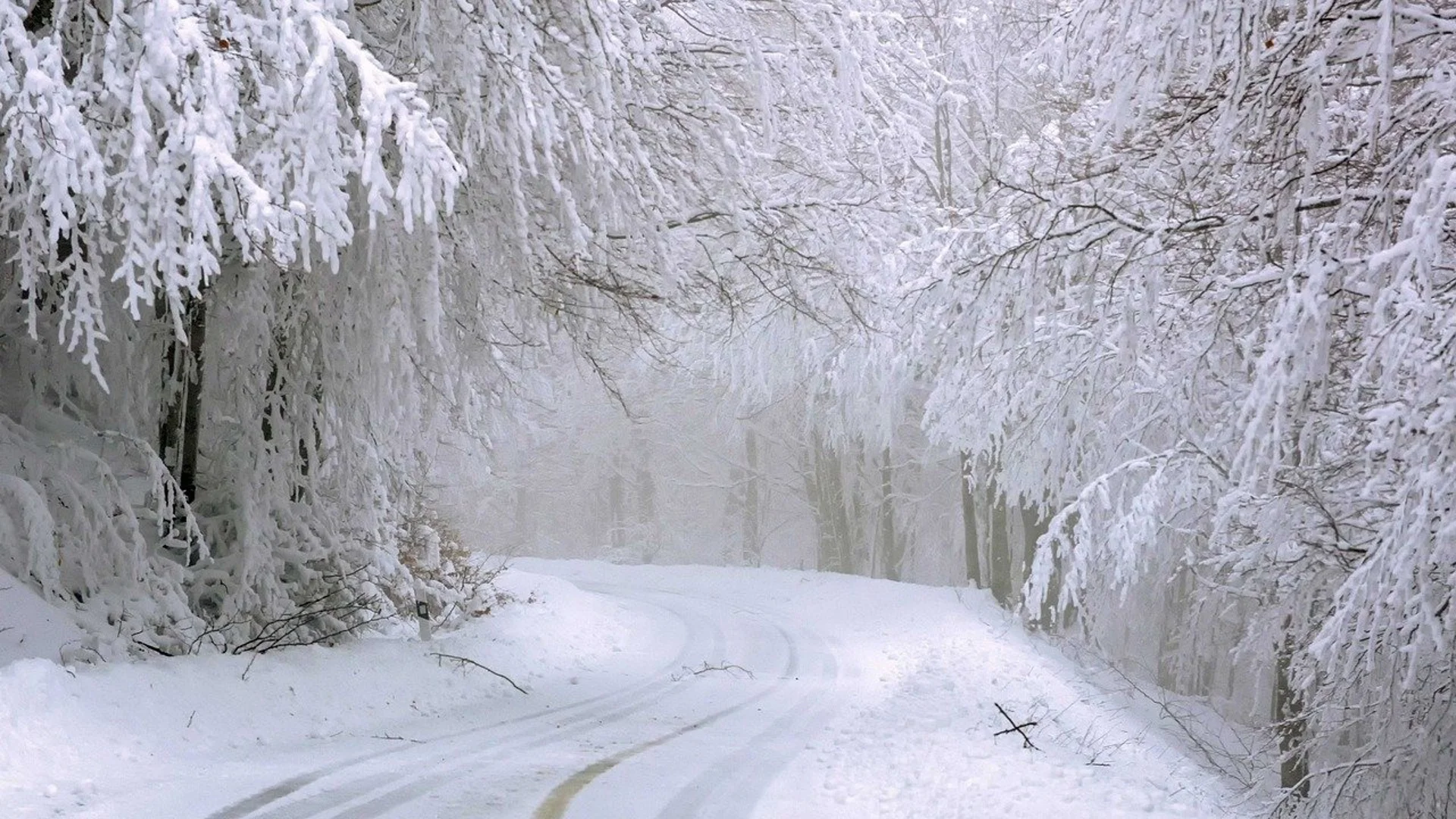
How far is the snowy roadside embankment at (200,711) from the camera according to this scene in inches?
247

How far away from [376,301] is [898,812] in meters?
4.99

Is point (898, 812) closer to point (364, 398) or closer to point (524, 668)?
point (364, 398)

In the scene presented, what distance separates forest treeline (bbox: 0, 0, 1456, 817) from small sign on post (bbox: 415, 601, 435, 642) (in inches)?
4.9

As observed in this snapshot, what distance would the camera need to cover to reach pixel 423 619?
12.6m

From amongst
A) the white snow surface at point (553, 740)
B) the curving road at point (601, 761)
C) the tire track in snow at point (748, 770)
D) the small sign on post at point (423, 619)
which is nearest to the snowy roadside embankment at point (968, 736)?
the white snow surface at point (553, 740)

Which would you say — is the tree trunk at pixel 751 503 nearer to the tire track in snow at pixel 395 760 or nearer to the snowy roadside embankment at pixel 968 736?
the snowy roadside embankment at pixel 968 736

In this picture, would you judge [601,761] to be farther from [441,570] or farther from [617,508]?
[617,508]

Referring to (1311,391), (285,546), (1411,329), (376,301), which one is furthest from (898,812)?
(285,546)

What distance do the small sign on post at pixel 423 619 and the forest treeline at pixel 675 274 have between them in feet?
0.41

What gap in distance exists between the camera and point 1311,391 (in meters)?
5.15

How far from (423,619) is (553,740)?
3.84 metres

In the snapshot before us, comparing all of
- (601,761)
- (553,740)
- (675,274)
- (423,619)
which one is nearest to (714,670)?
(423,619)

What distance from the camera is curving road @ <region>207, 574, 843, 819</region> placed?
6.41m

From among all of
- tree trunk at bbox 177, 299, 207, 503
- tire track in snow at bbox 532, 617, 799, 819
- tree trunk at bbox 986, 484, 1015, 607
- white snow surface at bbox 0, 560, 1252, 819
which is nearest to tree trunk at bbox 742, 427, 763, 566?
tree trunk at bbox 986, 484, 1015, 607
